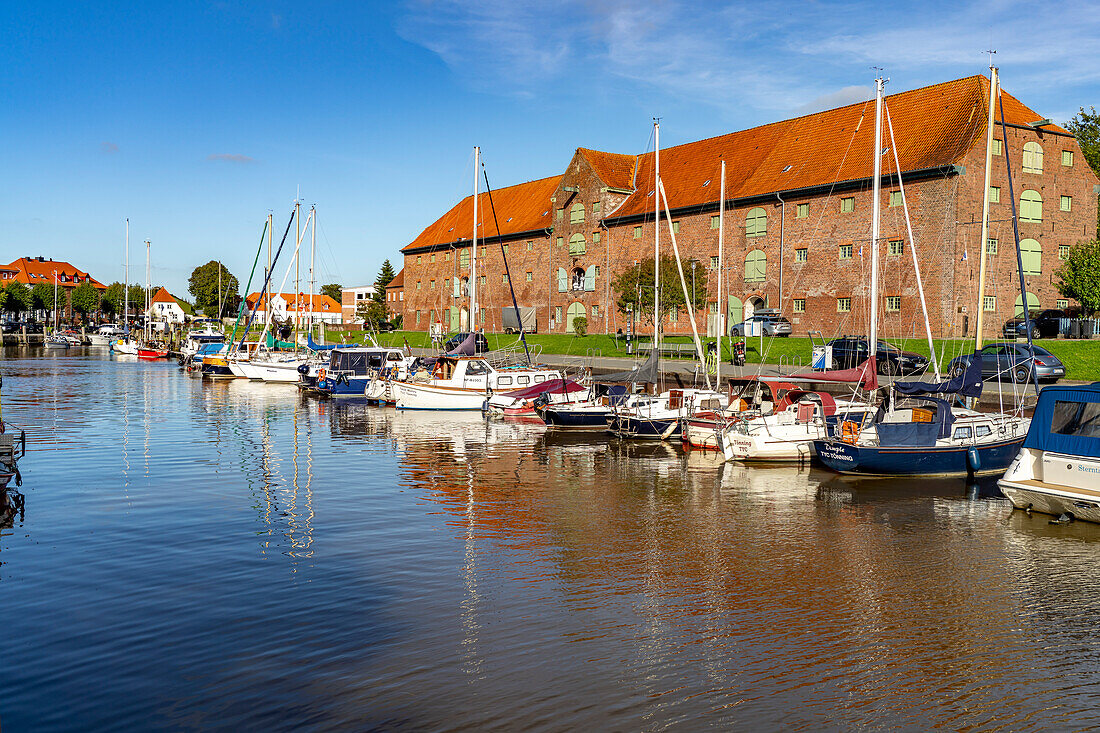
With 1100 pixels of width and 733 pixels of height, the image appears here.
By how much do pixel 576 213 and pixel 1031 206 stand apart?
37.9m

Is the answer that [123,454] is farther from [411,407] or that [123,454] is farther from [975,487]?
[975,487]

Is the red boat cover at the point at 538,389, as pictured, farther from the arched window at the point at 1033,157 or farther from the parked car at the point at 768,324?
the arched window at the point at 1033,157

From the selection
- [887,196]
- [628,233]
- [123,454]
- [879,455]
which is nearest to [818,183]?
[887,196]

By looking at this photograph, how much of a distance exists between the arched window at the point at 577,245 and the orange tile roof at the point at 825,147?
4.60m

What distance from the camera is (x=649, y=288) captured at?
56312mm

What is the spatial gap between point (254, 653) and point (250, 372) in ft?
180

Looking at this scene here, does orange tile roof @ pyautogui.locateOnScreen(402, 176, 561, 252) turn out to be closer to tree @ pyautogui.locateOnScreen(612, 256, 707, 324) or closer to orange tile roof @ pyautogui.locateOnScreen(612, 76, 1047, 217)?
orange tile roof @ pyautogui.locateOnScreen(612, 76, 1047, 217)

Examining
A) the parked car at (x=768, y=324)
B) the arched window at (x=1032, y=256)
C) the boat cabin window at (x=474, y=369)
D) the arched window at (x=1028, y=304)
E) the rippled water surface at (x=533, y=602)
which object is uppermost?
the arched window at (x=1032, y=256)

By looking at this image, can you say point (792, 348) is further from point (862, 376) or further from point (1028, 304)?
point (862, 376)

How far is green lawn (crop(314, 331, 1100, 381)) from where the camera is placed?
136 ft

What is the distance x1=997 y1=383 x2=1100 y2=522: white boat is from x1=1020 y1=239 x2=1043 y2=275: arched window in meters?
39.6

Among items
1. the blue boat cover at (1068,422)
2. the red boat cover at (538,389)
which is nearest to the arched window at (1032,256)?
the red boat cover at (538,389)

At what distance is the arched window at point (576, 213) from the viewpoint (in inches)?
3174

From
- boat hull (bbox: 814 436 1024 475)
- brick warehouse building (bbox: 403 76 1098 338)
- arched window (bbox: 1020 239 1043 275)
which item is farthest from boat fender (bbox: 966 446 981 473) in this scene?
arched window (bbox: 1020 239 1043 275)
